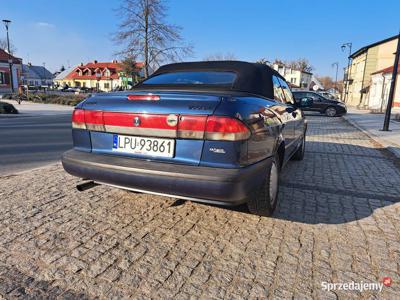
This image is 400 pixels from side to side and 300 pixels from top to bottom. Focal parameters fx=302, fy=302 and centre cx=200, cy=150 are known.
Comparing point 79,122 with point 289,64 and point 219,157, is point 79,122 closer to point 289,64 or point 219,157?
point 219,157

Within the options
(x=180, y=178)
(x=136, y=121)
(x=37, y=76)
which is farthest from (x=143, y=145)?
(x=37, y=76)

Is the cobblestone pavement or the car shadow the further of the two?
the car shadow

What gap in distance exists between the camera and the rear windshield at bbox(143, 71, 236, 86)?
3.27 meters

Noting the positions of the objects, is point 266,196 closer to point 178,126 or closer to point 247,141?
point 247,141

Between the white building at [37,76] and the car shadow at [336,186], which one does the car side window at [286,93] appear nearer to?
the car shadow at [336,186]

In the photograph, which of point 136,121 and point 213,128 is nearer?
point 213,128

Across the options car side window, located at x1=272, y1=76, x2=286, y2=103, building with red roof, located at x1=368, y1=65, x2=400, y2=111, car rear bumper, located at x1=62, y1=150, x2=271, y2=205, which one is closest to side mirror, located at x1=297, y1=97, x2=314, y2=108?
car side window, located at x1=272, y1=76, x2=286, y2=103

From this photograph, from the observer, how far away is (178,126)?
7.90 feet

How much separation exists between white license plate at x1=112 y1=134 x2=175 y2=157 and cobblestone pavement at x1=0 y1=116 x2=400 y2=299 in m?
0.80

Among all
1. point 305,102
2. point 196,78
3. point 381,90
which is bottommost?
point 305,102

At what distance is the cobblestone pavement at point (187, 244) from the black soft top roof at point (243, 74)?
133 centimetres

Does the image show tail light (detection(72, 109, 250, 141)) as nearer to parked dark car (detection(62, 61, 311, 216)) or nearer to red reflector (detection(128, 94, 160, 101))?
parked dark car (detection(62, 61, 311, 216))

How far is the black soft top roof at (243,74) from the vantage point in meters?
3.12

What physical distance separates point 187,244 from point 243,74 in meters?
1.85
